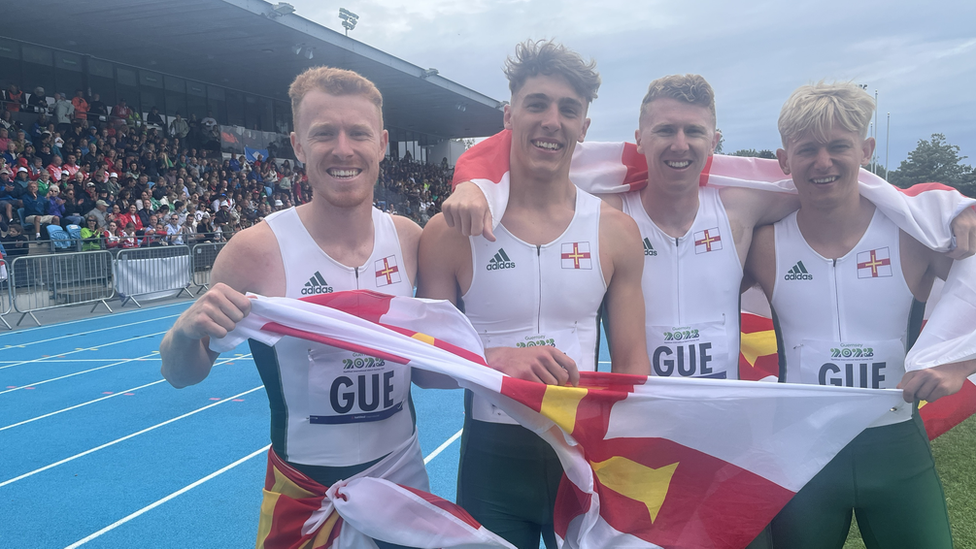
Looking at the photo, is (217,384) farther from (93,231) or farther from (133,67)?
Result: (133,67)

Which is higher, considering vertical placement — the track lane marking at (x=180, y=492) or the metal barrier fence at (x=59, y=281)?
the metal barrier fence at (x=59, y=281)

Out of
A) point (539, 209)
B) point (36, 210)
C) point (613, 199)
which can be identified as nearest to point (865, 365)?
point (613, 199)

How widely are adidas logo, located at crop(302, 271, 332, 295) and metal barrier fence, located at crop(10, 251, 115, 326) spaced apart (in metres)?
11.5

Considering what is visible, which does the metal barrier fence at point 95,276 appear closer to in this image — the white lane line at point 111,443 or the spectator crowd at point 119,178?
the spectator crowd at point 119,178

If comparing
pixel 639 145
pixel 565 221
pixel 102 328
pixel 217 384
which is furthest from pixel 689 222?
pixel 102 328

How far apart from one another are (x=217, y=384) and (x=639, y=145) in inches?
264

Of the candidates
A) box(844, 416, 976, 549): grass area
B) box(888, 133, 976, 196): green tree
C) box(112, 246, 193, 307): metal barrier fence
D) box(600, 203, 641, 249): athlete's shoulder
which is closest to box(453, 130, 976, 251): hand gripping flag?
box(600, 203, 641, 249): athlete's shoulder

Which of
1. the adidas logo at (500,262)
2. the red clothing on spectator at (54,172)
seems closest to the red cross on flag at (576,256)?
the adidas logo at (500,262)

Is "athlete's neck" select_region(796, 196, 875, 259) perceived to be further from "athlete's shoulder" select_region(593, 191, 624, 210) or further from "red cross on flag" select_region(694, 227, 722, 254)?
"athlete's shoulder" select_region(593, 191, 624, 210)

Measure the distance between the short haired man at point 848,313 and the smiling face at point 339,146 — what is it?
1.79m

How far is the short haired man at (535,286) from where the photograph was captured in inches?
97.6

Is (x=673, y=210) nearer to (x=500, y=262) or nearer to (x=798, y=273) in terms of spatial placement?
(x=798, y=273)

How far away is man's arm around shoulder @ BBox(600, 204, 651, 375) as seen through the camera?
251cm

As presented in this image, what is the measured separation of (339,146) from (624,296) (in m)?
1.28
